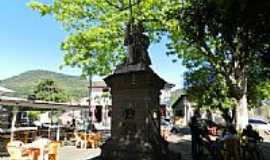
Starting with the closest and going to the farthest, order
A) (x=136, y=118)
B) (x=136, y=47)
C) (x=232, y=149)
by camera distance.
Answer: (x=232, y=149) < (x=136, y=118) < (x=136, y=47)

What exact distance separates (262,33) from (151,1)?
1172cm

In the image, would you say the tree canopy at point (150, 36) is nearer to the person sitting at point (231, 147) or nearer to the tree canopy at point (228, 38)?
the tree canopy at point (228, 38)

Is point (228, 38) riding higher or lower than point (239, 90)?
higher

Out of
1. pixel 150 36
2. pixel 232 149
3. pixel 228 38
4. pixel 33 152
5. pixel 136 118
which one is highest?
pixel 150 36

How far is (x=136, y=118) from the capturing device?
13.2m

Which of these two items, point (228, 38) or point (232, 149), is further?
point (228, 38)

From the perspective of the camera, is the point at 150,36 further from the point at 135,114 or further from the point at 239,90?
the point at 135,114

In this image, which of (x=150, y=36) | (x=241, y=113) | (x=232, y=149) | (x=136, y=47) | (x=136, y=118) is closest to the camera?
(x=232, y=149)

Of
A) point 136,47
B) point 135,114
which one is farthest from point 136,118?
point 136,47

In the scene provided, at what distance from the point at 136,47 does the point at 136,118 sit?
248 centimetres

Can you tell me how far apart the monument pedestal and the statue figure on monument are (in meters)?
0.47

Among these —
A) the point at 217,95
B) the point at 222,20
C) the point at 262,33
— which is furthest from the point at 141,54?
the point at 217,95

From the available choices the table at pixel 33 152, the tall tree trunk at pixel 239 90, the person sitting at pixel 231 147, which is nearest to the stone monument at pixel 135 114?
the person sitting at pixel 231 147

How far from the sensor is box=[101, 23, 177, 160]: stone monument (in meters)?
12.9
